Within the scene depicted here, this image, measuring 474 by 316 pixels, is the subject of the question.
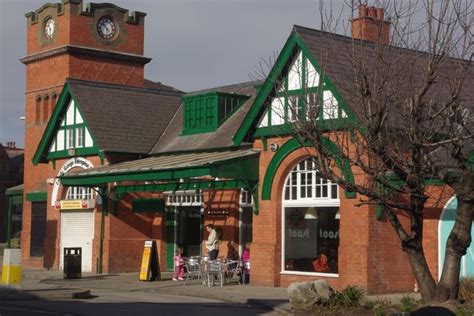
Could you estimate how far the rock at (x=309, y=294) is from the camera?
1741 cm

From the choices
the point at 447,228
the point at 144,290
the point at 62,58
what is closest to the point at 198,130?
the point at 144,290

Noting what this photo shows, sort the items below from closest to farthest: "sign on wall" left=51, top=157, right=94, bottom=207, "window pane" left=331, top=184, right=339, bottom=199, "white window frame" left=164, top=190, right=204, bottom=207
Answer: "window pane" left=331, top=184, right=339, bottom=199 < "white window frame" left=164, top=190, right=204, bottom=207 < "sign on wall" left=51, top=157, right=94, bottom=207

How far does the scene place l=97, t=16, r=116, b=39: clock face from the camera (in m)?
39.2

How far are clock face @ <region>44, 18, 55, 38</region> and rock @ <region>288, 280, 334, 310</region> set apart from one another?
25032 mm

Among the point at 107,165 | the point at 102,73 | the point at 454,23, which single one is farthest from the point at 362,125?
the point at 102,73

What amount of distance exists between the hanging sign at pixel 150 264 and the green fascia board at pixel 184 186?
2.24 meters

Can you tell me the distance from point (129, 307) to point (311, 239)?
7049mm

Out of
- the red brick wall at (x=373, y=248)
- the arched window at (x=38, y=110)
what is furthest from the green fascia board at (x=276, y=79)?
the arched window at (x=38, y=110)

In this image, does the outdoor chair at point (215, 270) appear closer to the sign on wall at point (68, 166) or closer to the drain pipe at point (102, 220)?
the drain pipe at point (102, 220)

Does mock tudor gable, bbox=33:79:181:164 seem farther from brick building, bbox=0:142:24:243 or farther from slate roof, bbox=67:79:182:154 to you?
brick building, bbox=0:142:24:243

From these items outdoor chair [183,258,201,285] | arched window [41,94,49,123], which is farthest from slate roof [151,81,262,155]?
arched window [41,94,49,123]

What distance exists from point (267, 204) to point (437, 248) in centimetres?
514

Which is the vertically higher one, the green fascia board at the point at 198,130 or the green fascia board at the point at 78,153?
the green fascia board at the point at 198,130

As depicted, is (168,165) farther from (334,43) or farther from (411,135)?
(411,135)
